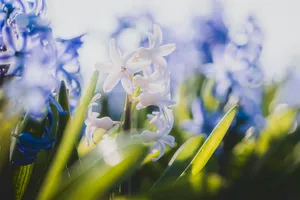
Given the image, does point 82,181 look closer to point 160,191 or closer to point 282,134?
point 160,191

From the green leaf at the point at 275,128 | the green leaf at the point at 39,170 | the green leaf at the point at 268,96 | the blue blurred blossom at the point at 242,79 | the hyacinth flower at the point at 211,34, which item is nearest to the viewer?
the green leaf at the point at 39,170

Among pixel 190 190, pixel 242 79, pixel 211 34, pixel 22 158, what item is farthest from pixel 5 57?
pixel 211 34

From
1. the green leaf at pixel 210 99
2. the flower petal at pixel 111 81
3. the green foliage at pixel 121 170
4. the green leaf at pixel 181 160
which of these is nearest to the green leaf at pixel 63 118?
the green foliage at pixel 121 170

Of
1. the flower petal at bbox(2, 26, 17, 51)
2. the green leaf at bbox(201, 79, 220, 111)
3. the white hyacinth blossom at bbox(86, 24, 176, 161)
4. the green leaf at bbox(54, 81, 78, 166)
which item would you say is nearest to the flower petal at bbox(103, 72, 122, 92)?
the white hyacinth blossom at bbox(86, 24, 176, 161)

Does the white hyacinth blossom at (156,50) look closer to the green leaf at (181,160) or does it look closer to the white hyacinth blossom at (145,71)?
the white hyacinth blossom at (145,71)

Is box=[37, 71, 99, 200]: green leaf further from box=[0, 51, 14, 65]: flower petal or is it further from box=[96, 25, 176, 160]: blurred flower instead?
box=[0, 51, 14, 65]: flower petal

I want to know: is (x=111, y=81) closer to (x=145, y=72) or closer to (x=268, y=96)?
(x=145, y=72)
